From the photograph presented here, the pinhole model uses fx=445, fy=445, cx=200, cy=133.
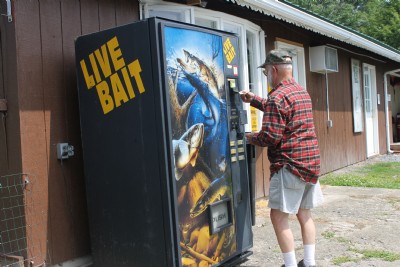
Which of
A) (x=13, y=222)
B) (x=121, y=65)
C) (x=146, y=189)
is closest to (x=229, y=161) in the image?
(x=146, y=189)

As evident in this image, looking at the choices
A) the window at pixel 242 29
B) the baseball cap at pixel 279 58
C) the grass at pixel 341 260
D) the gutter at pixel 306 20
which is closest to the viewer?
the baseball cap at pixel 279 58

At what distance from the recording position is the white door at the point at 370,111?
1179cm

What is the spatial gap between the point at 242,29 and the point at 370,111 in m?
7.15

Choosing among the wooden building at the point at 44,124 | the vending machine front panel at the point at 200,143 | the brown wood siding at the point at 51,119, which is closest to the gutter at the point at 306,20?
the wooden building at the point at 44,124

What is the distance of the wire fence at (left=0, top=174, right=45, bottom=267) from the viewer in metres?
3.54

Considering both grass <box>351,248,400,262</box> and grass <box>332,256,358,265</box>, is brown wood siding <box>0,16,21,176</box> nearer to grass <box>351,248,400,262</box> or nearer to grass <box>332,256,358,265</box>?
grass <box>332,256,358,265</box>

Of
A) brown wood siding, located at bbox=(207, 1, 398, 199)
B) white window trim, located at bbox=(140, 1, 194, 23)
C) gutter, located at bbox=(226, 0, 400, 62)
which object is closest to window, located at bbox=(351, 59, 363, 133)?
brown wood siding, located at bbox=(207, 1, 398, 199)

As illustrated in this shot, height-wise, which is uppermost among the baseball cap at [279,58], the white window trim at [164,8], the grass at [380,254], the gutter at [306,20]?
the gutter at [306,20]

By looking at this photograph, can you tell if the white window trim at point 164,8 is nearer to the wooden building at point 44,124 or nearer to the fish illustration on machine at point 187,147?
the wooden building at point 44,124

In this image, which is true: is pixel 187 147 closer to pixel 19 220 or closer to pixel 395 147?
pixel 19 220

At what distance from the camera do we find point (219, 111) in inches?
146

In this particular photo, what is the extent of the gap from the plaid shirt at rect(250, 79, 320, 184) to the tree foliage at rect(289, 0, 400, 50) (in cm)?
2164

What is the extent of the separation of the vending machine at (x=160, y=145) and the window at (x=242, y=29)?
62.4 inches

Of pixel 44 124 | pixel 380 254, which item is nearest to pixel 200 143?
pixel 44 124
